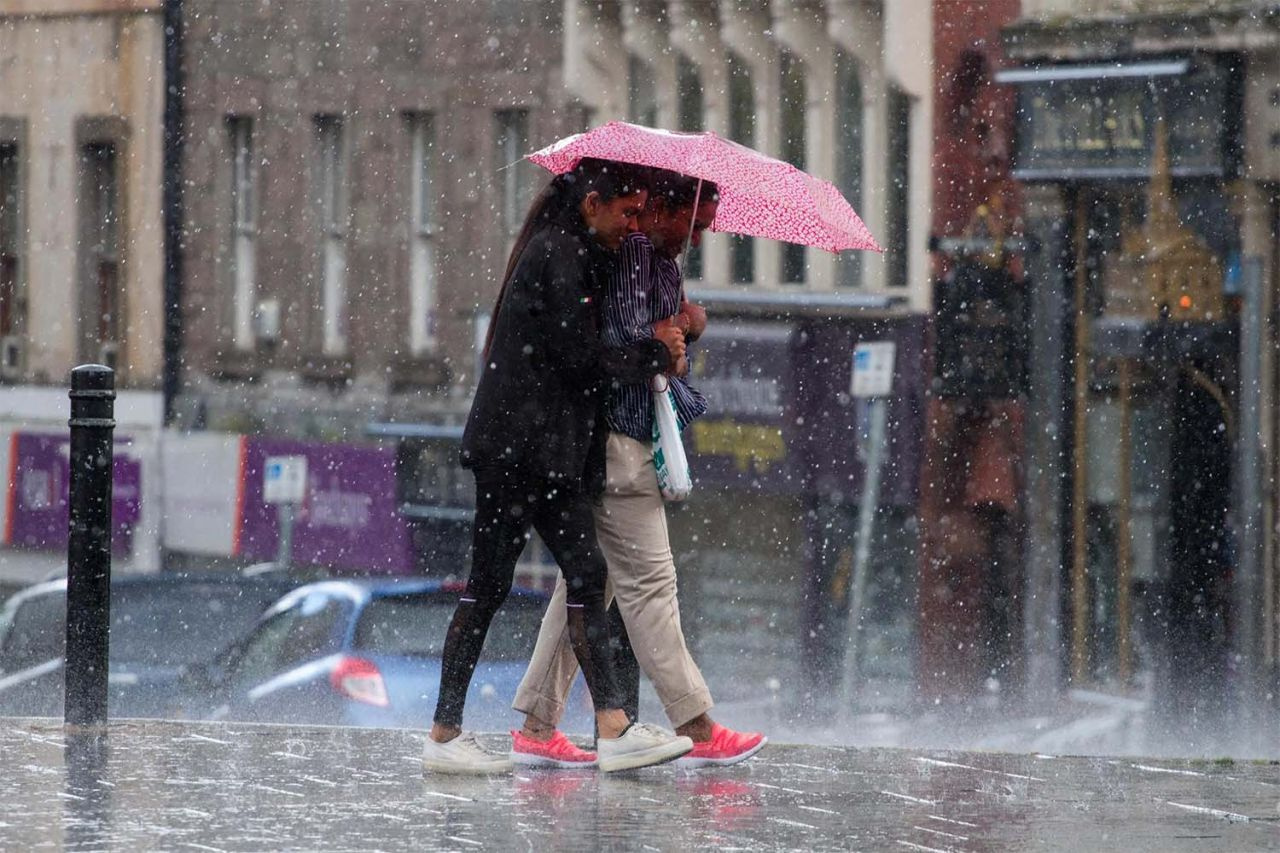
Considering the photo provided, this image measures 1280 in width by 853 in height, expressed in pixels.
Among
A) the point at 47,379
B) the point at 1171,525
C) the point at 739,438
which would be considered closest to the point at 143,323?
the point at 47,379

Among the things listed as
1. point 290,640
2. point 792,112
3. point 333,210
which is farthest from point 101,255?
point 290,640

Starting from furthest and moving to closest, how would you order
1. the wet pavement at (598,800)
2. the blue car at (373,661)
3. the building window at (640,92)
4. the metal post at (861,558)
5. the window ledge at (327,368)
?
the window ledge at (327,368) < the building window at (640,92) < the metal post at (861,558) < the blue car at (373,661) < the wet pavement at (598,800)

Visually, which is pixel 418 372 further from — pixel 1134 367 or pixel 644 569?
pixel 644 569

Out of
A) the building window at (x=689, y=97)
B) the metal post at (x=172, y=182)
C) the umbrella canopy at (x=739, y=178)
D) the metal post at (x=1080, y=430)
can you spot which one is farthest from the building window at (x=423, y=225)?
the umbrella canopy at (x=739, y=178)

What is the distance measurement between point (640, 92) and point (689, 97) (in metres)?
0.48

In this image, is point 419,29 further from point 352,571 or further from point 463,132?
point 352,571

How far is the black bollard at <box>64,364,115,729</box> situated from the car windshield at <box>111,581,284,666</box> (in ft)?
22.7

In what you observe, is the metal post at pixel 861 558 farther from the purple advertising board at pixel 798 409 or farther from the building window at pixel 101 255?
the building window at pixel 101 255

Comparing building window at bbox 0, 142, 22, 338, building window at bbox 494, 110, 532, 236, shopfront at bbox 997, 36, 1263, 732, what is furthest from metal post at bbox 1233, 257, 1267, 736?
building window at bbox 0, 142, 22, 338

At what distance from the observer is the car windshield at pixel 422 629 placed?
11406mm

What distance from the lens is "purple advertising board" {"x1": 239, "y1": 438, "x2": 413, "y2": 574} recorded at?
25.2 metres

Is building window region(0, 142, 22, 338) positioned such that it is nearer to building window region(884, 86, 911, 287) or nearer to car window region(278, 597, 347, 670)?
building window region(884, 86, 911, 287)

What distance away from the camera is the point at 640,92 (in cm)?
2416

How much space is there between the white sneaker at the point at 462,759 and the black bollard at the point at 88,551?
1.42 meters
